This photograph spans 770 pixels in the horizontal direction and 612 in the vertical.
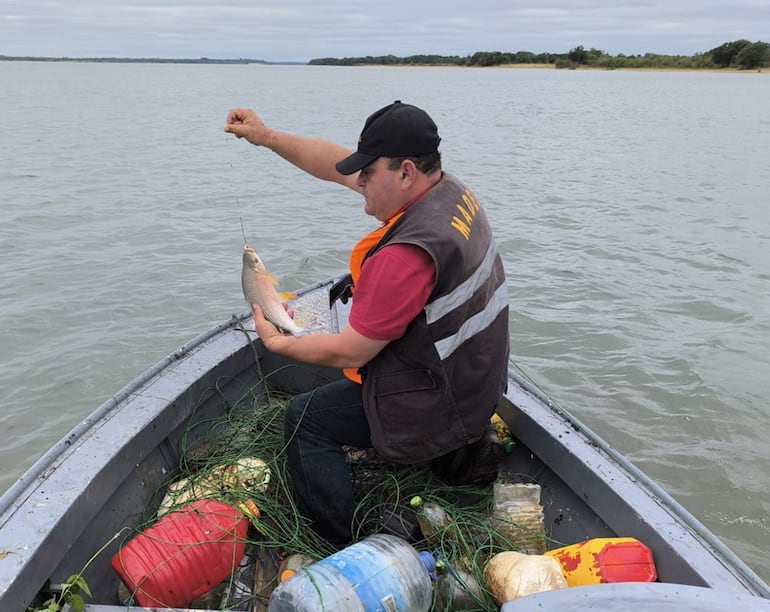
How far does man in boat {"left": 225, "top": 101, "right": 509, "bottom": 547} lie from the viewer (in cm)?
264

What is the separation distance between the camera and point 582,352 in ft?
Answer: 26.3

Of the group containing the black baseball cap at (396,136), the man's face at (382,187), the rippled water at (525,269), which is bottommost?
the rippled water at (525,269)

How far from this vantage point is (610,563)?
8.96 ft

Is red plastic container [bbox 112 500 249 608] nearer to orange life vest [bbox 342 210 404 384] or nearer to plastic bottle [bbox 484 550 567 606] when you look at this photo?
orange life vest [bbox 342 210 404 384]

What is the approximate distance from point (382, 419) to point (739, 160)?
69.0ft

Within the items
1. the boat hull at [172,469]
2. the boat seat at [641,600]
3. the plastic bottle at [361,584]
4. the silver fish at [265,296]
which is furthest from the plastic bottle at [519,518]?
the silver fish at [265,296]

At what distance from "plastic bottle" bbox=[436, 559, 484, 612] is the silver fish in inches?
54.7

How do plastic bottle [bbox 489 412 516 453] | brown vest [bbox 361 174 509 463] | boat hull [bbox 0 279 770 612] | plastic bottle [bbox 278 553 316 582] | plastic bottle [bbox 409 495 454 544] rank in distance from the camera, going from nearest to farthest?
boat hull [bbox 0 279 770 612], brown vest [bbox 361 174 509 463], plastic bottle [bbox 278 553 316 582], plastic bottle [bbox 409 495 454 544], plastic bottle [bbox 489 412 516 453]

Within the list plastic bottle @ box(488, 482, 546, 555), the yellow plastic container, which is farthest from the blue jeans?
the yellow plastic container

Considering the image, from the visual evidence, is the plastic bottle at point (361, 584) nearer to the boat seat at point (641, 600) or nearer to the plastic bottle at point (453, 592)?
the plastic bottle at point (453, 592)

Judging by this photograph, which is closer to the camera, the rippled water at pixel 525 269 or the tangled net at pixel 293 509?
the tangled net at pixel 293 509

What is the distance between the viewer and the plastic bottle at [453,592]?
291 centimetres

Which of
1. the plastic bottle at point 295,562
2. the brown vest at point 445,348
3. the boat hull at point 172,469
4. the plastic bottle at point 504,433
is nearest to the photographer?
the boat hull at point 172,469

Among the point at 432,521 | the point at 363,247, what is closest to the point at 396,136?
the point at 363,247
